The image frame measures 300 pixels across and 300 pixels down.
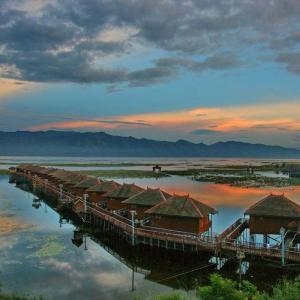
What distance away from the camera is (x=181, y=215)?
3775 cm

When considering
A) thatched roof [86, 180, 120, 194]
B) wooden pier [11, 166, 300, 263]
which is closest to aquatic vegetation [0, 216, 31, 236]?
wooden pier [11, 166, 300, 263]

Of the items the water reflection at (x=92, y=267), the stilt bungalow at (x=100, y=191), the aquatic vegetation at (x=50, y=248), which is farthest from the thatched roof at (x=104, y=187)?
the aquatic vegetation at (x=50, y=248)

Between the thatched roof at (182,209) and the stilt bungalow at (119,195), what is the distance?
1157 cm

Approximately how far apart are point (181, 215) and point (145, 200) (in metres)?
7.89

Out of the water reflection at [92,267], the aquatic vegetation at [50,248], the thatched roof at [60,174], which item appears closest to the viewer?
the water reflection at [92,267]

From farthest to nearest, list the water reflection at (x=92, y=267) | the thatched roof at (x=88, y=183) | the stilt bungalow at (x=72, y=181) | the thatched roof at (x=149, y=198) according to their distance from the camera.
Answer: the stilt bungalow at (x=72, y=181)
the thatched roof at (x=88, y=183)
the thatched roof at (x=149, y=198)
the water reflection at (x=92, y=267)

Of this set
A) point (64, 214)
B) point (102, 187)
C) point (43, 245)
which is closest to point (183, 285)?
point (43, 245)

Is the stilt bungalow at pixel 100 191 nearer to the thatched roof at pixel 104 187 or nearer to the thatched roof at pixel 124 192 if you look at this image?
the thatched roof at pixel 104 187

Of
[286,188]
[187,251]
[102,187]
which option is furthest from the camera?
[286,188]

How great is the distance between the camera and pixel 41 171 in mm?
104750

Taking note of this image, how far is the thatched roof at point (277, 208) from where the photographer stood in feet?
119

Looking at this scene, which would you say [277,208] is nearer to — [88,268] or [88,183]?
[88,268]

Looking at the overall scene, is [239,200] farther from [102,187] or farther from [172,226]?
[172,226]

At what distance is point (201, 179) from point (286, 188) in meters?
28.3
